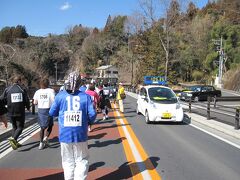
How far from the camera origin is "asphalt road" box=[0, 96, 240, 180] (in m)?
6.67

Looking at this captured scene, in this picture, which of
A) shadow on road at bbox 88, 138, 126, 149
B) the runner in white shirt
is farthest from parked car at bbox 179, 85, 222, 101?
the runner in white shirt

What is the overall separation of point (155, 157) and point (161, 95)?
7.96 metres

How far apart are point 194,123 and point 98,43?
93.4 m

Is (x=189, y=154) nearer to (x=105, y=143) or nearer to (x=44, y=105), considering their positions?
(x=105, y=143)

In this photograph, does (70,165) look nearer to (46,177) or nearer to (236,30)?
(46,177)

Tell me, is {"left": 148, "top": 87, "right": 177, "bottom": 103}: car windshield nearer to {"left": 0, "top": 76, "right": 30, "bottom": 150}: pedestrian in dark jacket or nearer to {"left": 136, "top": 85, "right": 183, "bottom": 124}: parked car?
{"left": 136, "top": 85, "right": 183, "bottom": 124}: parked car

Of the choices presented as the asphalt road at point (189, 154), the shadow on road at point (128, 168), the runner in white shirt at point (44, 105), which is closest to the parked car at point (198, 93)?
the asphalt road at point (189, 154)

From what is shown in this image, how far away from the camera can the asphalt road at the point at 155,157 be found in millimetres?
6672

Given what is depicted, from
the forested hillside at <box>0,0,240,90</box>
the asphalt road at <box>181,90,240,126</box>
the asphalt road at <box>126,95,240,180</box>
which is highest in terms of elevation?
the forested hillside at <box>0,0,240,90</box>

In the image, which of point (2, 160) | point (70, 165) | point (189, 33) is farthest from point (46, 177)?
point (189, 33)

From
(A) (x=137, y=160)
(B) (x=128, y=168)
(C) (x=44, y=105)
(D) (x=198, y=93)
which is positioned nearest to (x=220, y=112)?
(A) (x=137, y=160)

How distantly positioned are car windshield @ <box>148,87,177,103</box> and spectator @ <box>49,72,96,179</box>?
10090mm

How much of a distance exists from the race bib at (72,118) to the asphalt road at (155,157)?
1573 millimetres

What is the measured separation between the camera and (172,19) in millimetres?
50969
